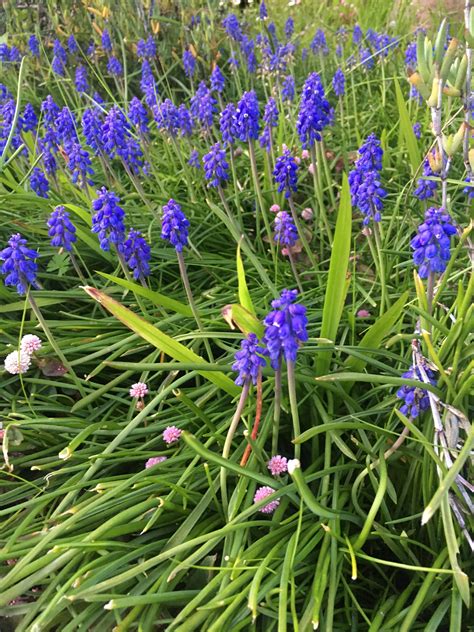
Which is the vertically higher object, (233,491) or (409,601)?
(233,491)

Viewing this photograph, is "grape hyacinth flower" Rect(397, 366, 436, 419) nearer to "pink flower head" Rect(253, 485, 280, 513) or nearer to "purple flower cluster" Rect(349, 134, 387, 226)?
"pink flower head" Rect(253, 485, 280, 513)

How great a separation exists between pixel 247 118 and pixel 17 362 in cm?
178

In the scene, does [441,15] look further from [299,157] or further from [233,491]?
[233,491]

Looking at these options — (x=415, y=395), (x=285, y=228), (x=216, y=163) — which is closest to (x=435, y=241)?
(x=415, y=395)

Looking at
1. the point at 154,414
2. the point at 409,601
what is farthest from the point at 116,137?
the point at 409,601

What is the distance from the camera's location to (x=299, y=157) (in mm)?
4602

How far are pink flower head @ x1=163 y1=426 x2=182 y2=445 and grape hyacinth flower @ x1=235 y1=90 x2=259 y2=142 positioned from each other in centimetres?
171

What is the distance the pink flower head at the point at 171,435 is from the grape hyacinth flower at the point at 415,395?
980 mm

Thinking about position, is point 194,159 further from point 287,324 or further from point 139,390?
point 287,324

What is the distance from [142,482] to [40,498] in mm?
420

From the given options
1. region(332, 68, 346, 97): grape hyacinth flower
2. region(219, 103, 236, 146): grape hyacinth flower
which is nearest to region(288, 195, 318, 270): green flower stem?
region(219, 103, 236, 146): grape hyacinth flower

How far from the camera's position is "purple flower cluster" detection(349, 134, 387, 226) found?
271 cm

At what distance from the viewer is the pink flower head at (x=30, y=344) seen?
2.99 metres

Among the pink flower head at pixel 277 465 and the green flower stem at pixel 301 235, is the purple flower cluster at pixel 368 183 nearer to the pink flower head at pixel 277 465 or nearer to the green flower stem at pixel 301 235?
the green flower stem at pixel 301 235
